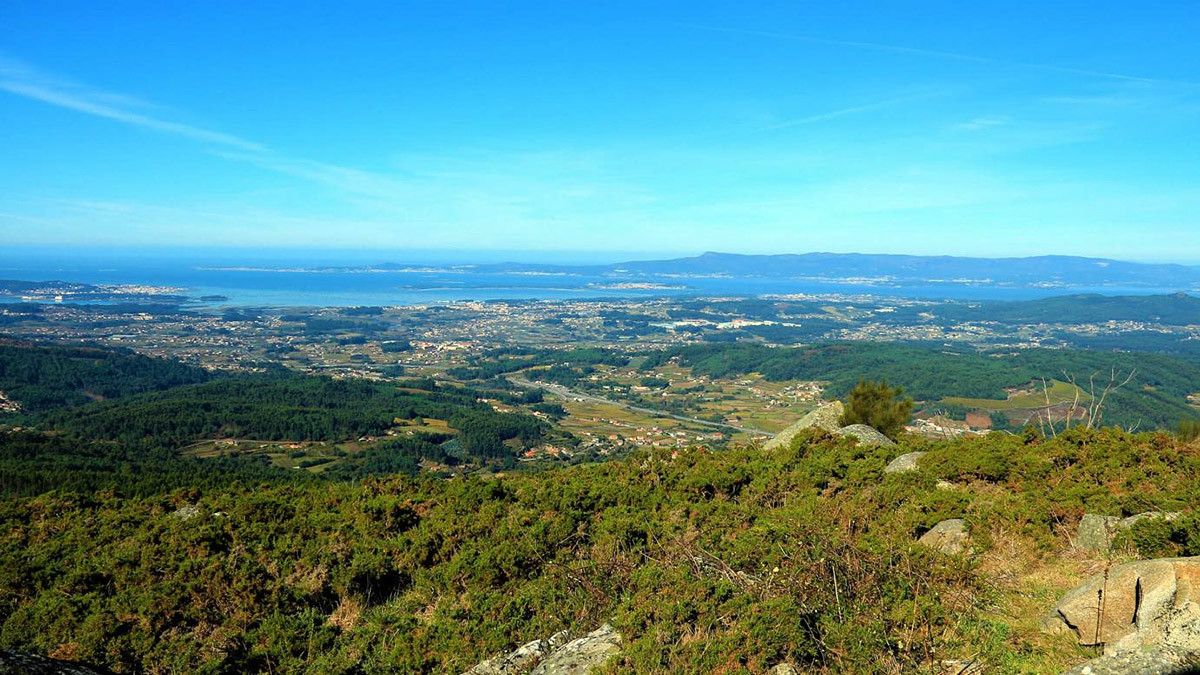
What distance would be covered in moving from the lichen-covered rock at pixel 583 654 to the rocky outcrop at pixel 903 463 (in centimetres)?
732

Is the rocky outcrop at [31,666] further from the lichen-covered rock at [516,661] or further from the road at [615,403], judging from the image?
the road at [615,403]


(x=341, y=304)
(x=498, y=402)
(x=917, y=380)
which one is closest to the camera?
(x=498, y=402)

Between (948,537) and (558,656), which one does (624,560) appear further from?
(948,537)

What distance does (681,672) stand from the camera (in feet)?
14.7

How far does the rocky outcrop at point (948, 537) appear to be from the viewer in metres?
7.43

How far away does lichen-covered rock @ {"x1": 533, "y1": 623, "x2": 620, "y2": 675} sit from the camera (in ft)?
16.6

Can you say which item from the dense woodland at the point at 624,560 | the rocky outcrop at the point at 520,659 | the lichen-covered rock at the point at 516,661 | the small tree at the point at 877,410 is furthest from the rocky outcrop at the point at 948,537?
the small tree at the point at 877,410

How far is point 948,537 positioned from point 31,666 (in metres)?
8.68

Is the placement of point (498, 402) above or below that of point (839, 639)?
below

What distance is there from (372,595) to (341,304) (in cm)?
19446

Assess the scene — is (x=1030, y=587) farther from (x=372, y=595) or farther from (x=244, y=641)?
(x=244, y=641)

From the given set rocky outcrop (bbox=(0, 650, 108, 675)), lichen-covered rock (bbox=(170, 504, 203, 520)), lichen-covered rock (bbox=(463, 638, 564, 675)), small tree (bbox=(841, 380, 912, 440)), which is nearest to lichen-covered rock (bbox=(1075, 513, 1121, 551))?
lichen-covered rock (bbox=(463, 638, 564, 675))

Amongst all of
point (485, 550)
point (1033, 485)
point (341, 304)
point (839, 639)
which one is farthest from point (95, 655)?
point (341, 304)

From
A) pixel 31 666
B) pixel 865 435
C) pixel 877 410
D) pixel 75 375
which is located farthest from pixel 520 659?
pixel 75 375
